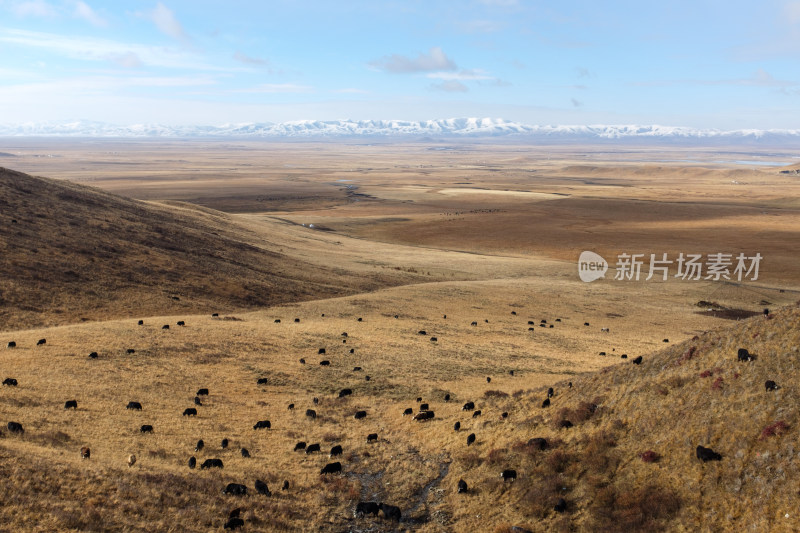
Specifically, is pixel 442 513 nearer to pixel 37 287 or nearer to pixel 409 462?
pixel 409 462

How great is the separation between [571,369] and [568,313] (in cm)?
2057

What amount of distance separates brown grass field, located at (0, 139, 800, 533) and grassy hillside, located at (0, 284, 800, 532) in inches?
3.2

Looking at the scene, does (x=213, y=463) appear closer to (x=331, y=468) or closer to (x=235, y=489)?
(x=235, y=489)

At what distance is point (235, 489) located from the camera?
17.0 meters

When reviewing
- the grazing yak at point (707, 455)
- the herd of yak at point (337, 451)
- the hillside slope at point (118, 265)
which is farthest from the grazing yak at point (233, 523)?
the hillside slope at point (118, 265)

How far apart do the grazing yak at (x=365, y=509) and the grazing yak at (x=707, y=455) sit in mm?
9554

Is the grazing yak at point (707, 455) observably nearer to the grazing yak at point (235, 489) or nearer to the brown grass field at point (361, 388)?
the brown grass field at point (361, 388)

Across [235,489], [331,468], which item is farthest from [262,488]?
[331,468]

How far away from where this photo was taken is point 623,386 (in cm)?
2158

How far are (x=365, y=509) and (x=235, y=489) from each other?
3.95 metres

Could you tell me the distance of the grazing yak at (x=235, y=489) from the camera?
16.9 m

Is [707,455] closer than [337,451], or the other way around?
[707,455]

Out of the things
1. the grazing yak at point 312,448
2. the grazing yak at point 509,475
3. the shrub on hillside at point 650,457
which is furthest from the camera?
the grazing yak at point 312,448

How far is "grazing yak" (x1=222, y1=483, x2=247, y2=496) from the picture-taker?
55.5ft
